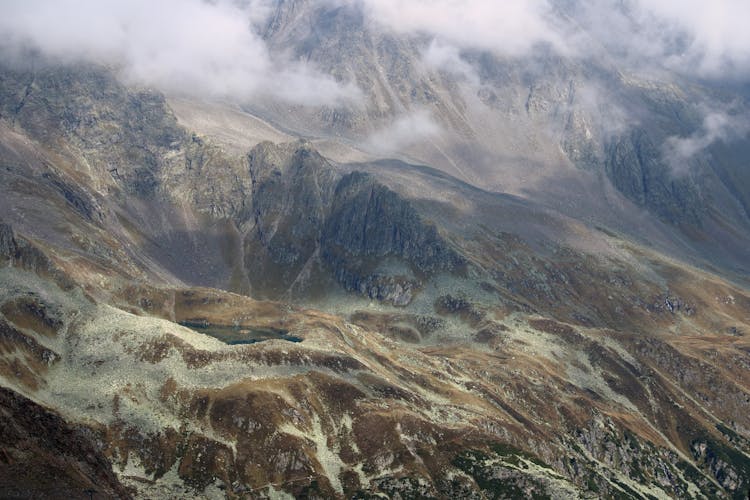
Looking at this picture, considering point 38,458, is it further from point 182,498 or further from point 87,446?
point 182,498

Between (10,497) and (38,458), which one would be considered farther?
(38,458)

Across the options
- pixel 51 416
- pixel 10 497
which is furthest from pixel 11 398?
pixel 10 497

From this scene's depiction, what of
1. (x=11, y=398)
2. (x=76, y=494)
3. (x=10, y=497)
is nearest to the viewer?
(x=10, y=497)

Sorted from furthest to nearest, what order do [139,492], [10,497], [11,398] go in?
1. [139,492]
2. [11,398]
3. [10,497]

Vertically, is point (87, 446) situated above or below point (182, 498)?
above

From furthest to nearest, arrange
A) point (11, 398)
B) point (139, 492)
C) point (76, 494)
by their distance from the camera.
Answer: point (139, 492)
point (11, 398)
point (76, 494)

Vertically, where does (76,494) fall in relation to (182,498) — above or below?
above

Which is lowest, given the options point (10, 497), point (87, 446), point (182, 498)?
point (182, 498)

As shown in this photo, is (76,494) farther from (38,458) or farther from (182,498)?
(182,498)

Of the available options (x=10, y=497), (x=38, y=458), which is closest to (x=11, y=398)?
(x=38, y=458)
